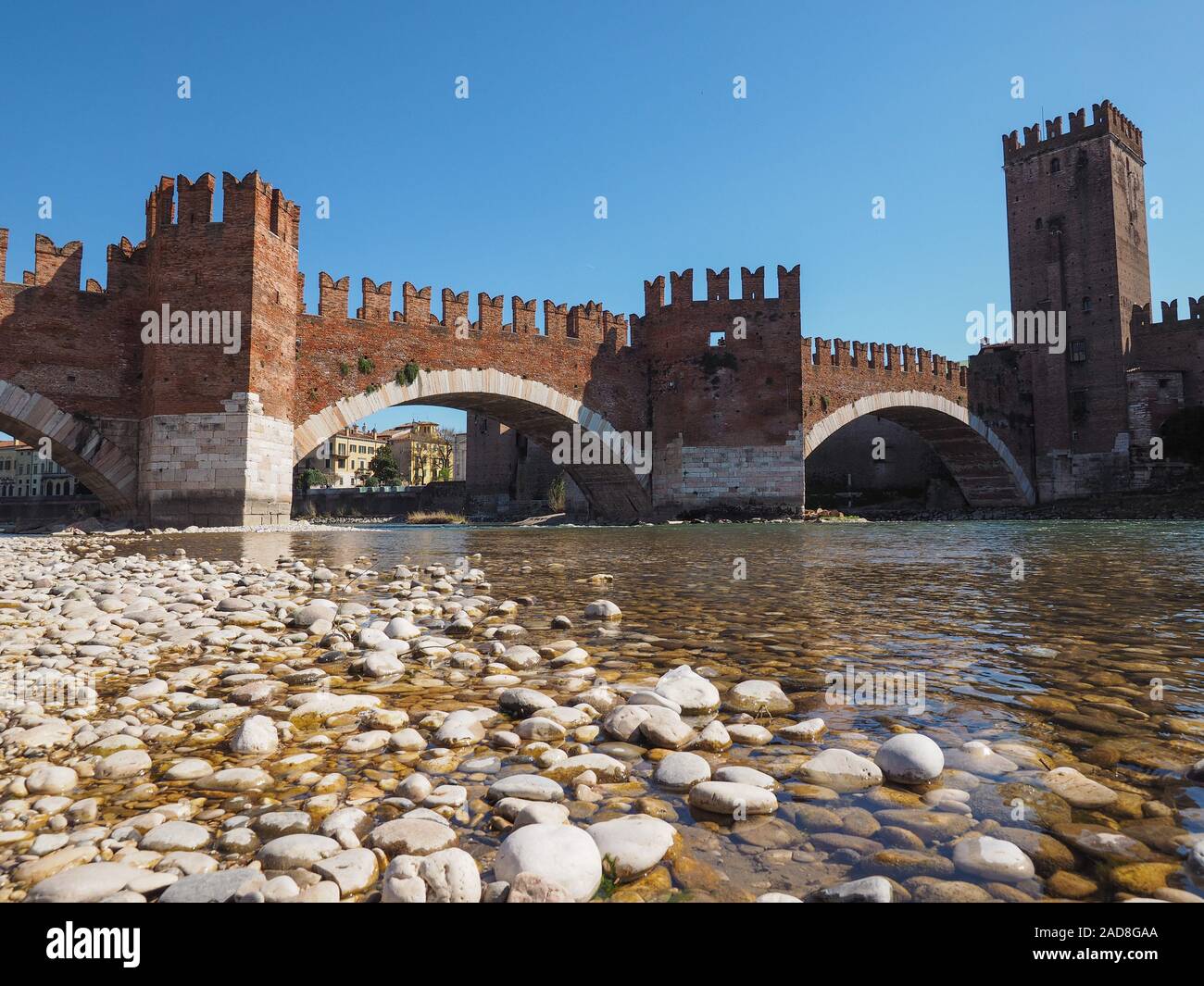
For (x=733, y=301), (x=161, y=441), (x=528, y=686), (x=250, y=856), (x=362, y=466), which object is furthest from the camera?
(x=362, y=466)

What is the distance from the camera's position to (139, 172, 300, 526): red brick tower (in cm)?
1598

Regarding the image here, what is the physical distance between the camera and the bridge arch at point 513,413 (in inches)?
748

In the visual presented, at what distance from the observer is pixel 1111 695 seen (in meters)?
2.55

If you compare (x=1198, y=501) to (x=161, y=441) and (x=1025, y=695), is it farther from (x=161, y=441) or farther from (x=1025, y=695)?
(x=161, y=441)

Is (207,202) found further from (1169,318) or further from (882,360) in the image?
(1169,318)

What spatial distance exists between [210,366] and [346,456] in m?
65.8

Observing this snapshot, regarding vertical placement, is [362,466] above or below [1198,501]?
above

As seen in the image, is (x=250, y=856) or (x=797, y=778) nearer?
(x=250, y=856)

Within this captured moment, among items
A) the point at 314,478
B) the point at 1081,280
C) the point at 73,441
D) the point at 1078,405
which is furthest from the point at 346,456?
the point at 1081,280

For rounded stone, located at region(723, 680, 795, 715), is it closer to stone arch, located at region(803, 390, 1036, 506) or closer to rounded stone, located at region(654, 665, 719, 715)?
rounded stone, located at region(654, 665, 719, 715)

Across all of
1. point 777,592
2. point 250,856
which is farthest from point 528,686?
point 777,592

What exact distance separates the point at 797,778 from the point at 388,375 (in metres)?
19.7

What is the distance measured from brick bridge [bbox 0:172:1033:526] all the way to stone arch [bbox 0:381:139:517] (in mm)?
42

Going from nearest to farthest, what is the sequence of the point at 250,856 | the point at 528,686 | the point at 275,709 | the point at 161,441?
the point at 250,856
the point at 275,709
the point at 528,686
the point at 161,441
